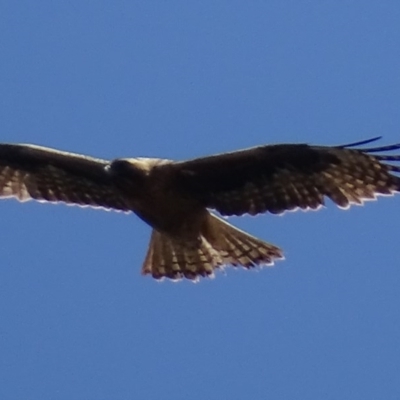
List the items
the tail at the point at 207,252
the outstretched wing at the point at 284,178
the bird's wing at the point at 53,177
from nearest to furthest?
1. the outstretched wing at the point at 284,178
2. the tail at the point at 207,252
3. the bird's wing at the point at 53,177

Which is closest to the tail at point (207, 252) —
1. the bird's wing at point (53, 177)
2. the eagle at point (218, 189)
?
the eagle at point (218, 189)

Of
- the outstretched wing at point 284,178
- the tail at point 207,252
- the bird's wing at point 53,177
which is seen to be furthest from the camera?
the bird's wing at point 53,177

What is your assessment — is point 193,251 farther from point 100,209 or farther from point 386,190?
point 386,190

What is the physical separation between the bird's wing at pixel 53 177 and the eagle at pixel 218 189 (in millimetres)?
11

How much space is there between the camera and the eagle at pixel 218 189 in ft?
35.4

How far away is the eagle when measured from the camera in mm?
10789

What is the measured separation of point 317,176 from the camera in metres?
10.9

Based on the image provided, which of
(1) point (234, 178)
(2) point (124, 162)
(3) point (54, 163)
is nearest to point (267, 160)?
(1) point (234, 178)

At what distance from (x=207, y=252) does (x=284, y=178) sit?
3.00 ft

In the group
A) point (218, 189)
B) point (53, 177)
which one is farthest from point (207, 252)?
point (53, 177)

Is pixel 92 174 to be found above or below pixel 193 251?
above

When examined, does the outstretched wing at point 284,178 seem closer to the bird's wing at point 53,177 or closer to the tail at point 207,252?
the tail at point 207,252

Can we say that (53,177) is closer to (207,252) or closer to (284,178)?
(207,252)

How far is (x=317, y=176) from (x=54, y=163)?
6.84 ft
